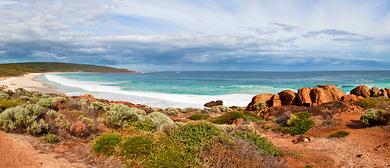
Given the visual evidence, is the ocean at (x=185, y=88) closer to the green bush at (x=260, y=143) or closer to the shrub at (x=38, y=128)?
the shrub at (x=38, y=128)

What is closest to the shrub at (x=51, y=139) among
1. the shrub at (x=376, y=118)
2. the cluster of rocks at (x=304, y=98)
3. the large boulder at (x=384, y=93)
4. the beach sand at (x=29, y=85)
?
the shrub at (x=376, y=118)

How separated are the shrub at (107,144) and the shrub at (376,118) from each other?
37.2ft

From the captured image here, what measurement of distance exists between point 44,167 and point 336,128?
1266 centimetres

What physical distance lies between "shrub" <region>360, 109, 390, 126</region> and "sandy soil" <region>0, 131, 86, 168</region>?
12.5 m

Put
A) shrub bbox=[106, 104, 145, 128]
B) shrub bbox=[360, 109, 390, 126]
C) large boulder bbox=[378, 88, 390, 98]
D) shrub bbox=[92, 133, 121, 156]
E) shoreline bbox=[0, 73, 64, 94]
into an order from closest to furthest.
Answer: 1. shrub bbox=[92, 133, 121, 156]
2. shrub bbox=[106, 104, 145, 128]
3. shrub bbox=[360, 109, 390, 126]
4. large boulder bbox=[378, 88, 390, 98]
5. shoreline bbox=[0, 73, 64, 94]

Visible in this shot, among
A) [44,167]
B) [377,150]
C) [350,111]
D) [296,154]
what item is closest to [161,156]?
[44,167]

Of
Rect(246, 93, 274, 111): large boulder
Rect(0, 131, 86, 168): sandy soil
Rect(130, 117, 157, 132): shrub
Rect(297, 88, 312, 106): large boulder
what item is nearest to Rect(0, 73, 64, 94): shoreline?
Rect(246, 93, 274, 111): large boulder

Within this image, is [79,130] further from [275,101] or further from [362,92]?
[362,92]

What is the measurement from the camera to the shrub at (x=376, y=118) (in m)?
16.5

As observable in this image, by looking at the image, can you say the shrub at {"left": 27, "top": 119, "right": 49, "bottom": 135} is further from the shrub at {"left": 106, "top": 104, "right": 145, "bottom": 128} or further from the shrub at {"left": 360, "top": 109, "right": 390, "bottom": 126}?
the shrub at {"left": 360, "top": 109, "right": 390, "bottom": 126}

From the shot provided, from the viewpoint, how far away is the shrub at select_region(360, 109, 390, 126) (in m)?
16.5

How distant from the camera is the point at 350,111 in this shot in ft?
71.1

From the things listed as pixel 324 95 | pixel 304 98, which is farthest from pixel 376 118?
pixel 324 95

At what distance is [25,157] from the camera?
31.1 ft
